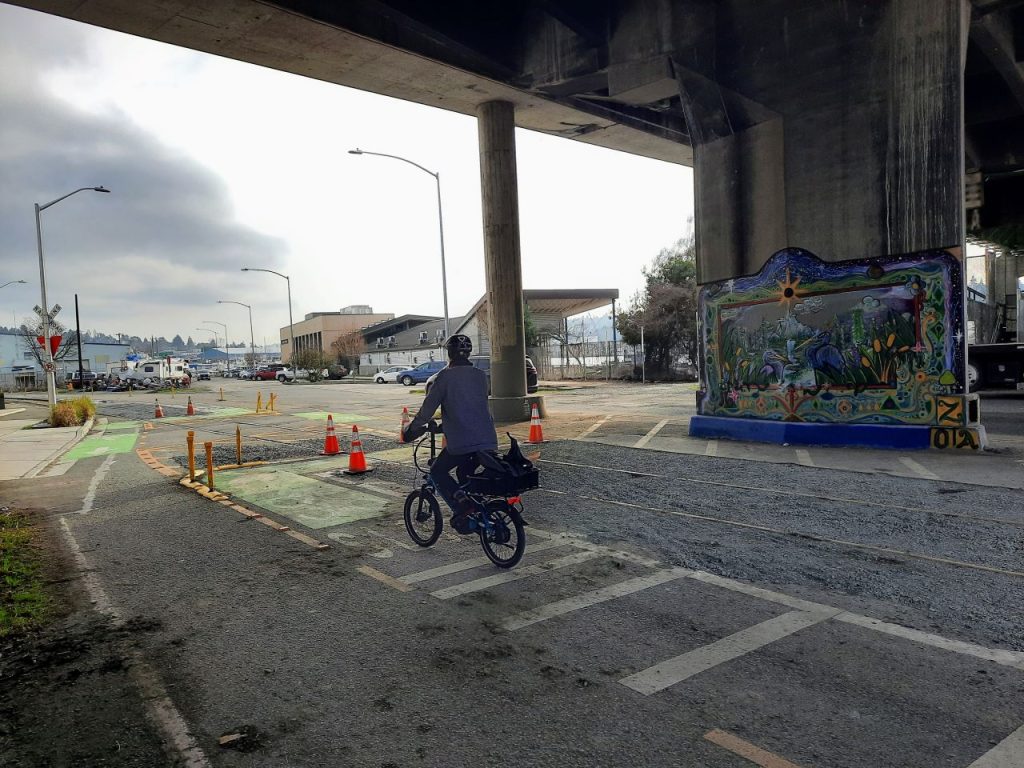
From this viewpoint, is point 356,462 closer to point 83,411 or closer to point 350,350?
point 83,411

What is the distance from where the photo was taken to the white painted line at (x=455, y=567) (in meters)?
5.91

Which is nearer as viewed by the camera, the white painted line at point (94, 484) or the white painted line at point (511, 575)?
the white painted line at point (511, 575)

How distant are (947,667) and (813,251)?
10390 mm

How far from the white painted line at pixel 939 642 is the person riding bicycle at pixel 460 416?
305 cm

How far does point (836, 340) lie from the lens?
1272 cm

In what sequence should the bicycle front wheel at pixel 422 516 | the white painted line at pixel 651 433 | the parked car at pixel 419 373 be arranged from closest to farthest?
the bicycle front wheel at pixel 422 516, the white painted line at pixel 651 433, the parked car at pixel 419 373

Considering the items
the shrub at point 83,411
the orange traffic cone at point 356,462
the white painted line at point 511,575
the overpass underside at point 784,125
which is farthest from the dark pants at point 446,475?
the shrub at point 83,411

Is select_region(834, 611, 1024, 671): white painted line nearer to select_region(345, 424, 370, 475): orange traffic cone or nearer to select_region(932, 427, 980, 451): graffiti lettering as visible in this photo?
select_region(345, 424, 370, 475): orange traffic cone

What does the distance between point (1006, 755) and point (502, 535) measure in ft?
12.3

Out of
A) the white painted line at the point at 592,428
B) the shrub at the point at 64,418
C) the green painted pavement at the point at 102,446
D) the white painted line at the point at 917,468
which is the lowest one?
the white painted line at the point at 917,468

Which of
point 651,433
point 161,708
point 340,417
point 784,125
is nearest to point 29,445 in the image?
point 340,417

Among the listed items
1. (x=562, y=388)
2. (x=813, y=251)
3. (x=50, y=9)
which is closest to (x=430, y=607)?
(x=813, y=251)

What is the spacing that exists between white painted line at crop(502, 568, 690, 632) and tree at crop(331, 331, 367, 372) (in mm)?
65520

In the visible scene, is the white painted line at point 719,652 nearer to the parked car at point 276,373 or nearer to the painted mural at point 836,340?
the painted mural at point 836,340
